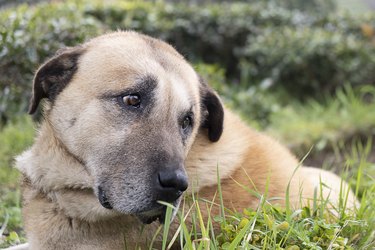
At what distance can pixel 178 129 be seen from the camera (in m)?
3.20

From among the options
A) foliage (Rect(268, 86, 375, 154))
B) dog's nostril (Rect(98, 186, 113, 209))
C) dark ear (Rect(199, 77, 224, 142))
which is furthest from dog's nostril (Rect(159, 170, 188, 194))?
foliage (Rect(268, 86, 375, 154))

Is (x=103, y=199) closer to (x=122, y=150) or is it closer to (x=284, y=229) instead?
(x=122, y=150)

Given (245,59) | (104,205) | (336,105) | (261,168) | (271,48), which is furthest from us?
(245,59)

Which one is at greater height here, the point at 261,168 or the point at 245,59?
the point at 261,168

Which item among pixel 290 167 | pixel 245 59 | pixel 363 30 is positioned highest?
pixel 290 167

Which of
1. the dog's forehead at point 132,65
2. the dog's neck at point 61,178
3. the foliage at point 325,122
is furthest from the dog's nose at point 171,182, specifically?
the foliage at point 325,122

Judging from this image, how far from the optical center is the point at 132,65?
3.22 metres

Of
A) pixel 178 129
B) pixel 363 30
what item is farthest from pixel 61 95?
pixel 363 30

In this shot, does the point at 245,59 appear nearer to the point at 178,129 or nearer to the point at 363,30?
the point at 363,30

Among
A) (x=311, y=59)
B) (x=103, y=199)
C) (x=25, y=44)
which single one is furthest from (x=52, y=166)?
(x=311, y=59)

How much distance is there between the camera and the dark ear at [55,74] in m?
3.34

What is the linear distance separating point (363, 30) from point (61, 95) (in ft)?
21.9

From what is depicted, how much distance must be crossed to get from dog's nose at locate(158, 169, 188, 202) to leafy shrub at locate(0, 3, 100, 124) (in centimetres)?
245

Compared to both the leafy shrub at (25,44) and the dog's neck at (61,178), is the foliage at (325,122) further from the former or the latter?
the dog's neck at (61,178)
